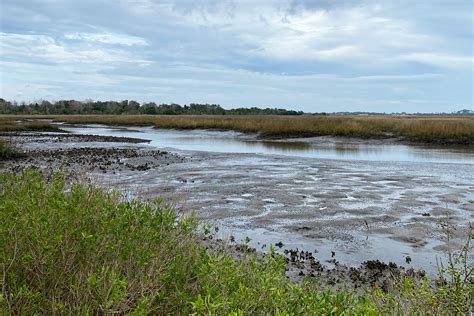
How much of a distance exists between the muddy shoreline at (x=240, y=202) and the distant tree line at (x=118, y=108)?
112708 mm

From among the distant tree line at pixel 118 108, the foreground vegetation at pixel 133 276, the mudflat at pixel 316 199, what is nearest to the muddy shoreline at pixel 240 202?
the mudflat at pixel 316 199

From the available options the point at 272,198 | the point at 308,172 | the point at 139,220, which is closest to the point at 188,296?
the point at 139,220

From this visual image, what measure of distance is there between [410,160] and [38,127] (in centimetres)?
5063

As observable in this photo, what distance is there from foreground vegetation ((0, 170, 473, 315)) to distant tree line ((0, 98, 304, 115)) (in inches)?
5214

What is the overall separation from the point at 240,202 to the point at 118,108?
139576 mm

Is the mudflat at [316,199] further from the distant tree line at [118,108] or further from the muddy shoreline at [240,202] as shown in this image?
the distant tree line at [118,108]

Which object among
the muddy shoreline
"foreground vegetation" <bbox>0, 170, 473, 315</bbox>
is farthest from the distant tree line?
"foreground vegetation" <bbox>0, 170, 473, 315</bbox>

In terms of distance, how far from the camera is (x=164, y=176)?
19719 mm

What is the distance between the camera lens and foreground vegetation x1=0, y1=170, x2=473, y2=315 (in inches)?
150

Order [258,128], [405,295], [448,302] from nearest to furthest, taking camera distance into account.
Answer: [405,295] → [448,302] → [258,128]

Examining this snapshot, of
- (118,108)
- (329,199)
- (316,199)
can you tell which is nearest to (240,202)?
(316,199)

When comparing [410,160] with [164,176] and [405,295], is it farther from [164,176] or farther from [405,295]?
[405,295]

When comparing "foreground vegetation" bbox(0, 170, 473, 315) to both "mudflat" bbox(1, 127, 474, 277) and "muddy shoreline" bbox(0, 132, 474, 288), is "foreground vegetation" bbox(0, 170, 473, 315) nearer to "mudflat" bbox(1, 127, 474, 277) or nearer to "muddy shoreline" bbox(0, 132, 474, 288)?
"muddy shoreline" bbox(0, 132, 474, 288)

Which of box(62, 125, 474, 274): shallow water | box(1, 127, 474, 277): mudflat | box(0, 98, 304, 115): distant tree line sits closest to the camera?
box(1, 127, 474, 277): mudflat
